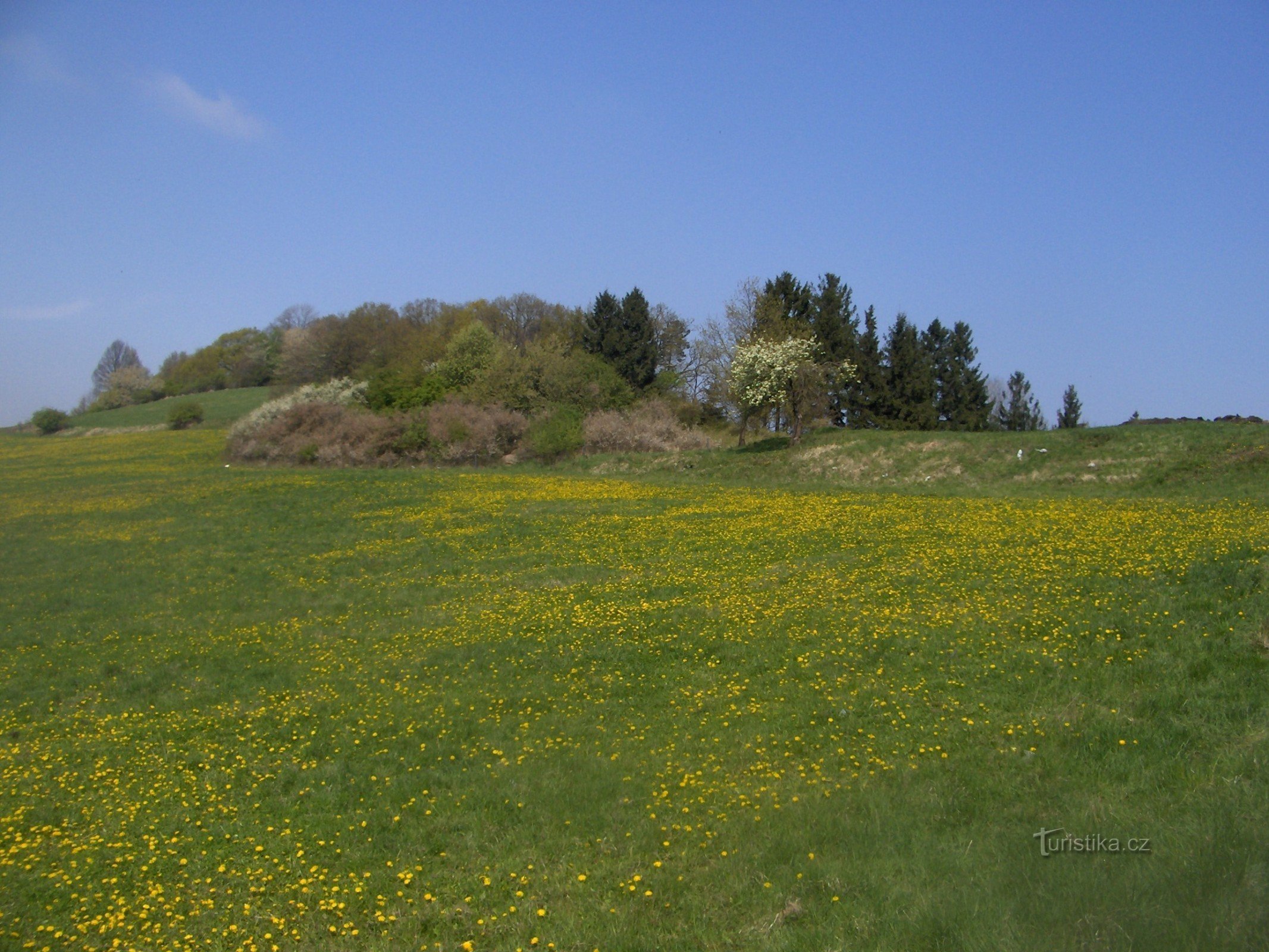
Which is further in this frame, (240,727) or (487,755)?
(240,727)

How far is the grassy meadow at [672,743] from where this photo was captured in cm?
661

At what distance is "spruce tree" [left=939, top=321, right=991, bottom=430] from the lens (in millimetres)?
55250

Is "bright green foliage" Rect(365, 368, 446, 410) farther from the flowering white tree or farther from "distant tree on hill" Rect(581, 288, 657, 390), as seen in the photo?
the flowering white tree

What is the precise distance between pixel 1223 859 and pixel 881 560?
423 inches

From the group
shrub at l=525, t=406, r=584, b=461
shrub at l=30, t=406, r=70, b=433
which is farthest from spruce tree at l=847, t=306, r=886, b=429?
shrub at l=30, t=406, r=70, b=433

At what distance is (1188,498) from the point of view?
2300cm

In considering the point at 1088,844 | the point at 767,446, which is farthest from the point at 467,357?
the point at 1088,844

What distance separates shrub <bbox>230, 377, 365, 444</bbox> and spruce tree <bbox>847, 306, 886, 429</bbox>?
33.7 m

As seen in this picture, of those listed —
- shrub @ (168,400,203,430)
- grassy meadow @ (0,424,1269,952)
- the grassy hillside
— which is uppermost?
shrub @ (168,400,203,430)

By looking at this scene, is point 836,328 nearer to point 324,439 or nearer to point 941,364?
point 941,364

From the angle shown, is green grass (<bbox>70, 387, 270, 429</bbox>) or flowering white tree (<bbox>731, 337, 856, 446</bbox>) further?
green grass (<bbox>70, 387, 270, 429</bbox>)

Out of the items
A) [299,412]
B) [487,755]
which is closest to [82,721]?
[487,755]

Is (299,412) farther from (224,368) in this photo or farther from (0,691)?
(224,368)

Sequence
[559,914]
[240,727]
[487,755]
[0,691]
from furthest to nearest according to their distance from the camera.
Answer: [0,691]
[240,727]
[487,755]
[559,914]
